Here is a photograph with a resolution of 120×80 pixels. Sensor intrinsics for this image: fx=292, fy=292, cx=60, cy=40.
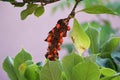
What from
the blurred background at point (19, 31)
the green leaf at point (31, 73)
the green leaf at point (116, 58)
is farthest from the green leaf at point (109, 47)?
the blurred background at point (19, 31)

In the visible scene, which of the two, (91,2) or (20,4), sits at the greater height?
(20,4)

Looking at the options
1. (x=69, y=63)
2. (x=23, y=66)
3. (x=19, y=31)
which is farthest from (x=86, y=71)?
(x=19, y=31)

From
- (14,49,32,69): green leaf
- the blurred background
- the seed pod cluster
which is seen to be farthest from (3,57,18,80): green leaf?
the blurred background

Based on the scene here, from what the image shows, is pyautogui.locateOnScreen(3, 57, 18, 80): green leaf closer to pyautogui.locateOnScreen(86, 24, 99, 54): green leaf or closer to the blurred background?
pyautogui.locateOnScreen(86, 24, 99, 54): green leaf

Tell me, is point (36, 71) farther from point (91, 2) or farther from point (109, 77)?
point (91, 2)

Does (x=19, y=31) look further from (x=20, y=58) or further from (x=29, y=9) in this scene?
(x=29, y=9)

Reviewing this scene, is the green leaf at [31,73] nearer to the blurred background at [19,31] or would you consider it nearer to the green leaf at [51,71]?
the green leaf at [51,71]

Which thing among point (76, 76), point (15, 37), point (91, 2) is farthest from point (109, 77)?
point (15, 37)
